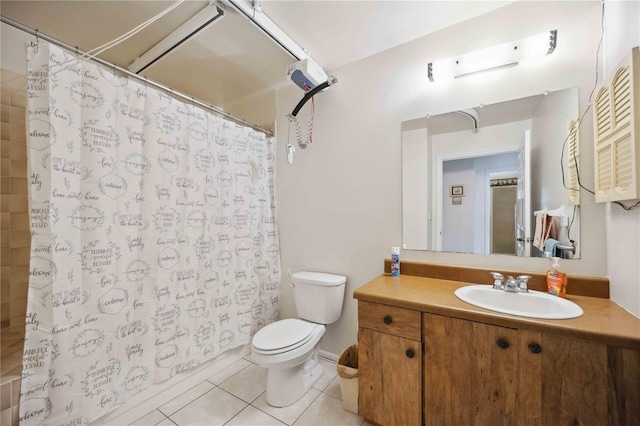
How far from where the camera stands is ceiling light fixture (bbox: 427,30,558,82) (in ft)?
4.23

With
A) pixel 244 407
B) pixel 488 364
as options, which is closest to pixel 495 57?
pixel 488 364

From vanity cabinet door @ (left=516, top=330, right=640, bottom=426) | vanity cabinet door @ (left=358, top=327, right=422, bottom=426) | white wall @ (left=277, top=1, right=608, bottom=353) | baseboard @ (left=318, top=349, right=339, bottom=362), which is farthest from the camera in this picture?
baseboard @ (left=318, top=349, right=339, bottom=362)

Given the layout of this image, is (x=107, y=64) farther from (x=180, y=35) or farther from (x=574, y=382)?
(x=574, y=382)

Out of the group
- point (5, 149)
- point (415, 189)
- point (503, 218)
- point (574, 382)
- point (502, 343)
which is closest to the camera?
point (574, 382)

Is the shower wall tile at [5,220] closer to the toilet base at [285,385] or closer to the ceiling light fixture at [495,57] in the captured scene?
the toilet base at [285,385]

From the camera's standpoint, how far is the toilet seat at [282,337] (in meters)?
1.47

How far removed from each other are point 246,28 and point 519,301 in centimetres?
228

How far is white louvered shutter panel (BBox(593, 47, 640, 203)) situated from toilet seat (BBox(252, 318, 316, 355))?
167 cm

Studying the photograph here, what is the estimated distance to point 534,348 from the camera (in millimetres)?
946

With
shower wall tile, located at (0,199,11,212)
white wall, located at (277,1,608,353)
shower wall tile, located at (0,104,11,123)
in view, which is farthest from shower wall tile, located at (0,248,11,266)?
white wall, located at (277,1,608,353)

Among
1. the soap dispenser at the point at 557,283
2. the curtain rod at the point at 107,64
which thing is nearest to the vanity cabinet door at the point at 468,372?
the soap dispenser at the point at 557,283

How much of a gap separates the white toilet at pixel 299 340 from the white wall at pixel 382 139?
0.55ft

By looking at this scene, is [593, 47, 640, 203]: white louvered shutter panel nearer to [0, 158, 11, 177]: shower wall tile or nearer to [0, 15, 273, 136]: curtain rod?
[0, 15, 273, 136]: curtain rod

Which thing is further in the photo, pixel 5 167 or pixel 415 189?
pixel 415 189
